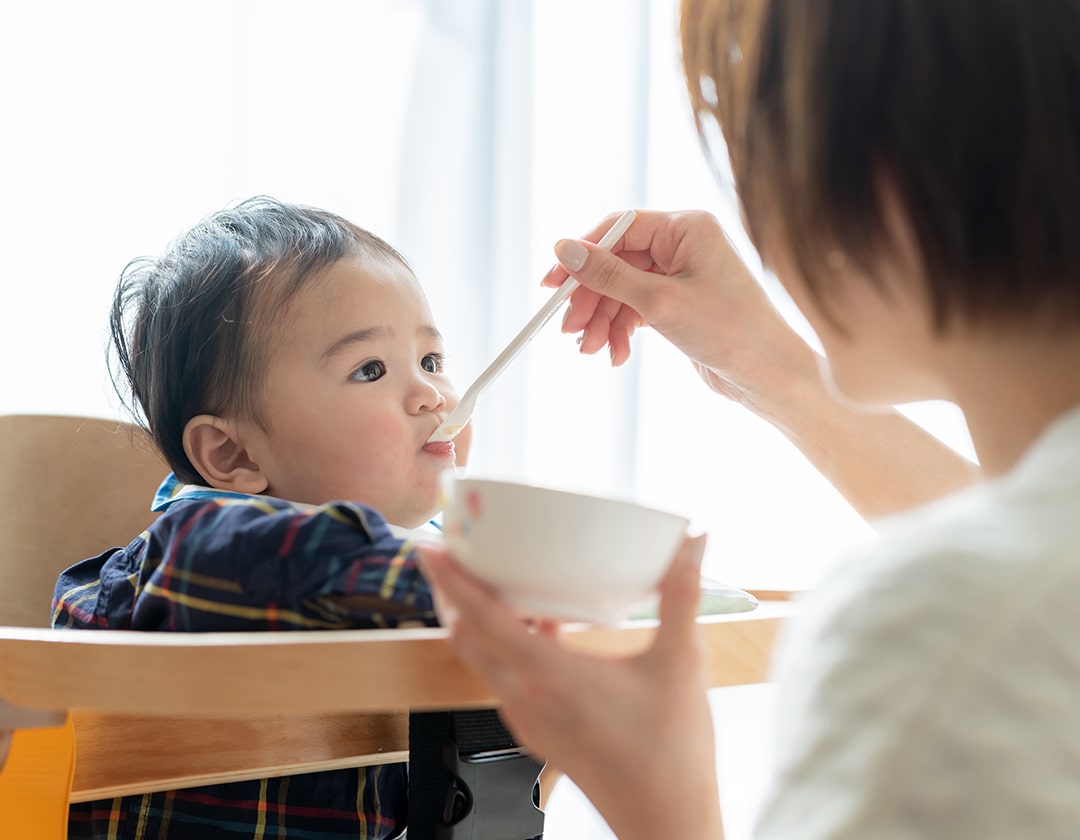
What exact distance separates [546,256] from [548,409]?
0.99 ft

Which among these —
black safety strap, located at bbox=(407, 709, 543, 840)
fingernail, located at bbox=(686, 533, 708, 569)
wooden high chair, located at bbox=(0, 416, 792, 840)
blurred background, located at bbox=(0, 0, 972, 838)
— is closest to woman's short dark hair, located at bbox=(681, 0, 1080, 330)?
fingernail, located at bbox=(686, 533, 708, 569)

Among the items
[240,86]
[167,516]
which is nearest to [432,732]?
[167,516]

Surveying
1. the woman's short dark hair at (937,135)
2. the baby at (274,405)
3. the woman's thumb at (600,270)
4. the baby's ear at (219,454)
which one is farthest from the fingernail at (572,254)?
the woman's short dark hair at (937,135)

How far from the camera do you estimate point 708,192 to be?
2.02 meters

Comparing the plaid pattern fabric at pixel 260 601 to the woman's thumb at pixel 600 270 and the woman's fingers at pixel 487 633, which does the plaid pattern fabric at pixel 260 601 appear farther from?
the woman's thumb at pixel 600 270

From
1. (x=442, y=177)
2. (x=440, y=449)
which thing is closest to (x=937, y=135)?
(x=440, y=449)

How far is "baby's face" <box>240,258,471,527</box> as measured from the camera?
989mm

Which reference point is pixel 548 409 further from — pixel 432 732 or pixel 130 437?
pixel 432 732

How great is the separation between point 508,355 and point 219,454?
1.06 ft

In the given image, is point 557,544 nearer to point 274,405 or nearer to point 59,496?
point 274,405

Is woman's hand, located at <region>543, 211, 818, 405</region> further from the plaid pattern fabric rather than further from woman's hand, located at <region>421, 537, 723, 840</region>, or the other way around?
woman's hand, located at <region>421, 537, 723, 840</region>

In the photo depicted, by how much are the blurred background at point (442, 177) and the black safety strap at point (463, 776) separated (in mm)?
995

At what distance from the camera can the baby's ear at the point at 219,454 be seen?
1.02 meters

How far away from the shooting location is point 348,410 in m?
0.99
